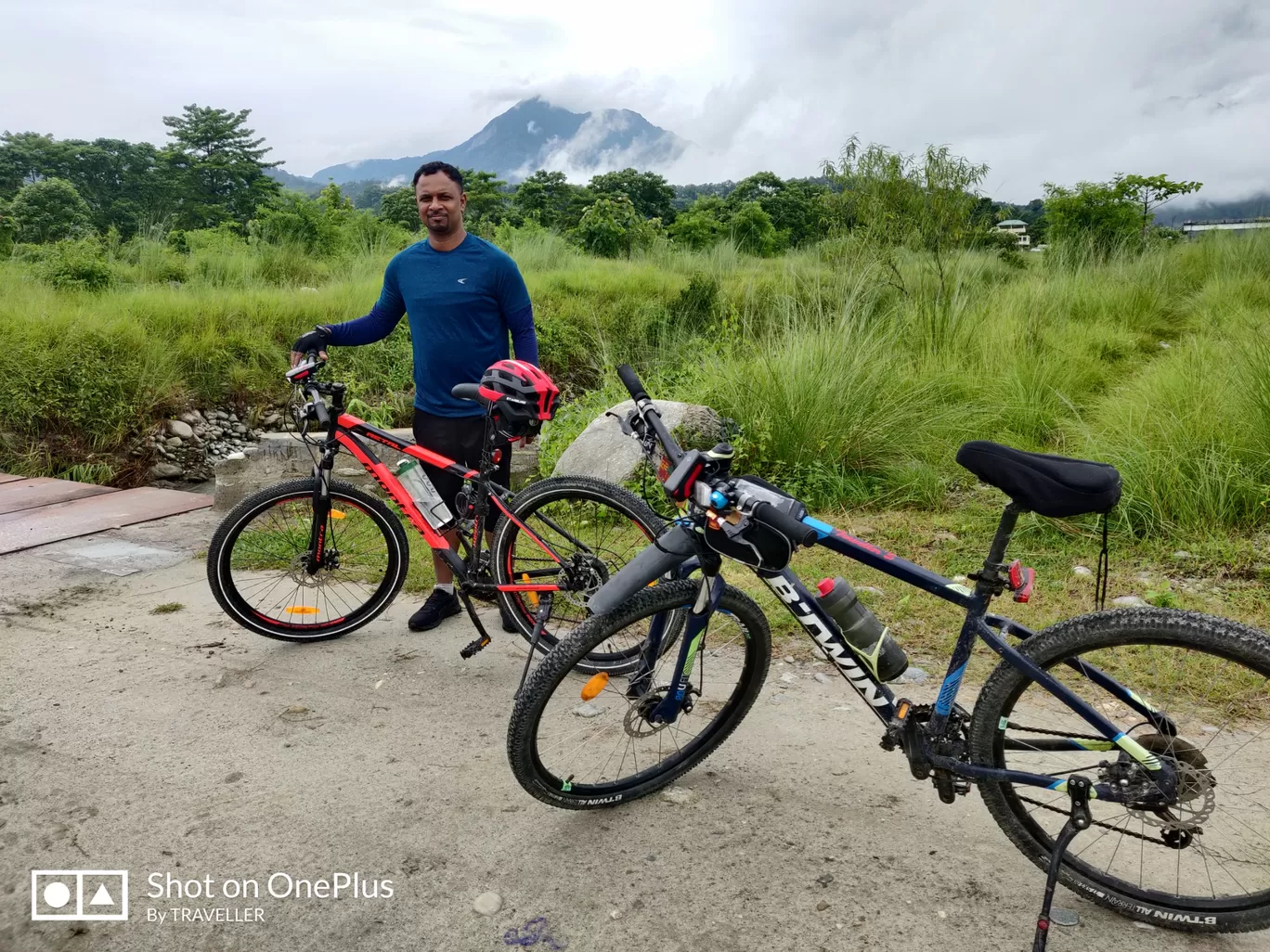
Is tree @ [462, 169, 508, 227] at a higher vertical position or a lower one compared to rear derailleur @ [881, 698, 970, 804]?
higher

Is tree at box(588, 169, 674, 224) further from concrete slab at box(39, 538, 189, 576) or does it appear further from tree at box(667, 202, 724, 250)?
concrete slab at box(39, 538, 189, 576)

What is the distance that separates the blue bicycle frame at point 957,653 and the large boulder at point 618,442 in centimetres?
313

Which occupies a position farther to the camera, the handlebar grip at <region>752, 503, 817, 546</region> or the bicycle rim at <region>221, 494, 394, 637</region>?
the bicycle rim at <region>221, 494, 394, 637</region>

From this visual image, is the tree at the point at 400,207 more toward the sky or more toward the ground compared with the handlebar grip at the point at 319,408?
more toward the sky

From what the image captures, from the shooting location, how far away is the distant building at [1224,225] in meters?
12.1

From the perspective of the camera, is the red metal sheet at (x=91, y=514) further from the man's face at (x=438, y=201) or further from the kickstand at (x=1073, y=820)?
the kickstand at (x=1073, y=820)

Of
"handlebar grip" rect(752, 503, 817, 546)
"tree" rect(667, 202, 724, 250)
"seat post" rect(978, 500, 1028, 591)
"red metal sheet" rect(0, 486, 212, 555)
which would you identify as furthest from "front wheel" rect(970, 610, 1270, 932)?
"tree" rect(667, 202, 724, 250)

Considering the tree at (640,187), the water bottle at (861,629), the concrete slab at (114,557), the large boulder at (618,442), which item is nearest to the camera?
the water bottle at (861,629)

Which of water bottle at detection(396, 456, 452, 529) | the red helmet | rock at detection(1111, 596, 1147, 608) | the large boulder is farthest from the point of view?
the large boulder

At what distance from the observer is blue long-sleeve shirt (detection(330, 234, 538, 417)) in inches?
150

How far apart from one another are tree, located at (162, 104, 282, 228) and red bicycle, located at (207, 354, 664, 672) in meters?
27.6

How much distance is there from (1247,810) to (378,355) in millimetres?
7545

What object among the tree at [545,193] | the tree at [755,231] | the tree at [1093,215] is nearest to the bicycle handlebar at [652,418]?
the tree at [1093,215]

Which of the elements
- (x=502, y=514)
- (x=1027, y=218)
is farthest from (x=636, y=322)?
(x=1027, y=218)
